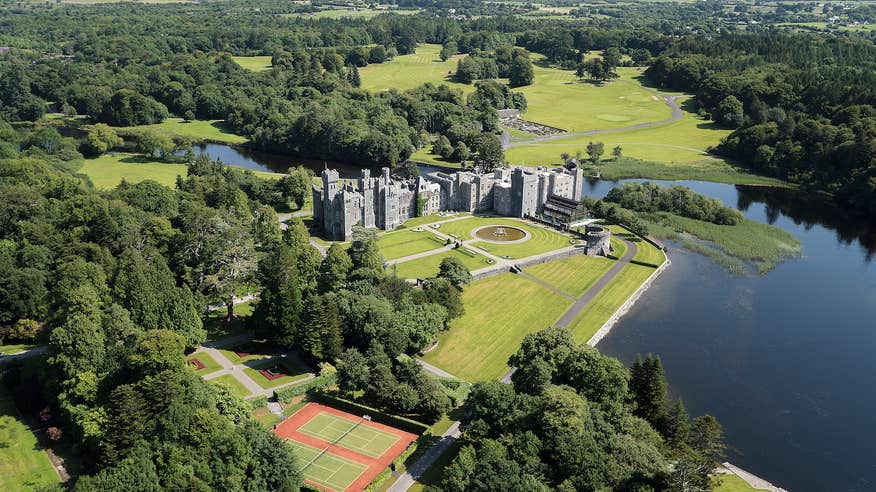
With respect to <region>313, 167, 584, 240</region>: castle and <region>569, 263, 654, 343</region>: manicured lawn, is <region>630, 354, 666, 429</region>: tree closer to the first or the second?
<region>569, 263, 654, 343</region>: manicured lawn

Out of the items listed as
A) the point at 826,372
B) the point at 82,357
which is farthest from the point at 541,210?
the point at 82,357

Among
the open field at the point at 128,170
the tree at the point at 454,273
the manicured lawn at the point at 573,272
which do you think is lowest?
the manicured lawn at the point at 573,272

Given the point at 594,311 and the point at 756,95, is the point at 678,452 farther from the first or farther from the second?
the point at 756,95

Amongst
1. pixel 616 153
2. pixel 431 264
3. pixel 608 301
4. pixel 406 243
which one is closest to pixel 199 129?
pixel 406 243

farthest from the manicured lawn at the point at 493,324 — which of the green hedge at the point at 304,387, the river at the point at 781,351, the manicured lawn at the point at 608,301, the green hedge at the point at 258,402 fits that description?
the green hedge at the point at 258,402

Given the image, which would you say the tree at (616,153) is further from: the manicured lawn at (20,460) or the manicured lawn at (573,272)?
the manicured lawn at (20,460)

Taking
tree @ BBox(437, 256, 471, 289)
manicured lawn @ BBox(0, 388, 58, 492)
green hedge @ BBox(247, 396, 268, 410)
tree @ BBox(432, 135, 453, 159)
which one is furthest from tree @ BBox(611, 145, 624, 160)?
manicured lawn @ BBox(0, 388, 58, 492)

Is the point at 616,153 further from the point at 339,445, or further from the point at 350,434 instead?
the point at 339,445
